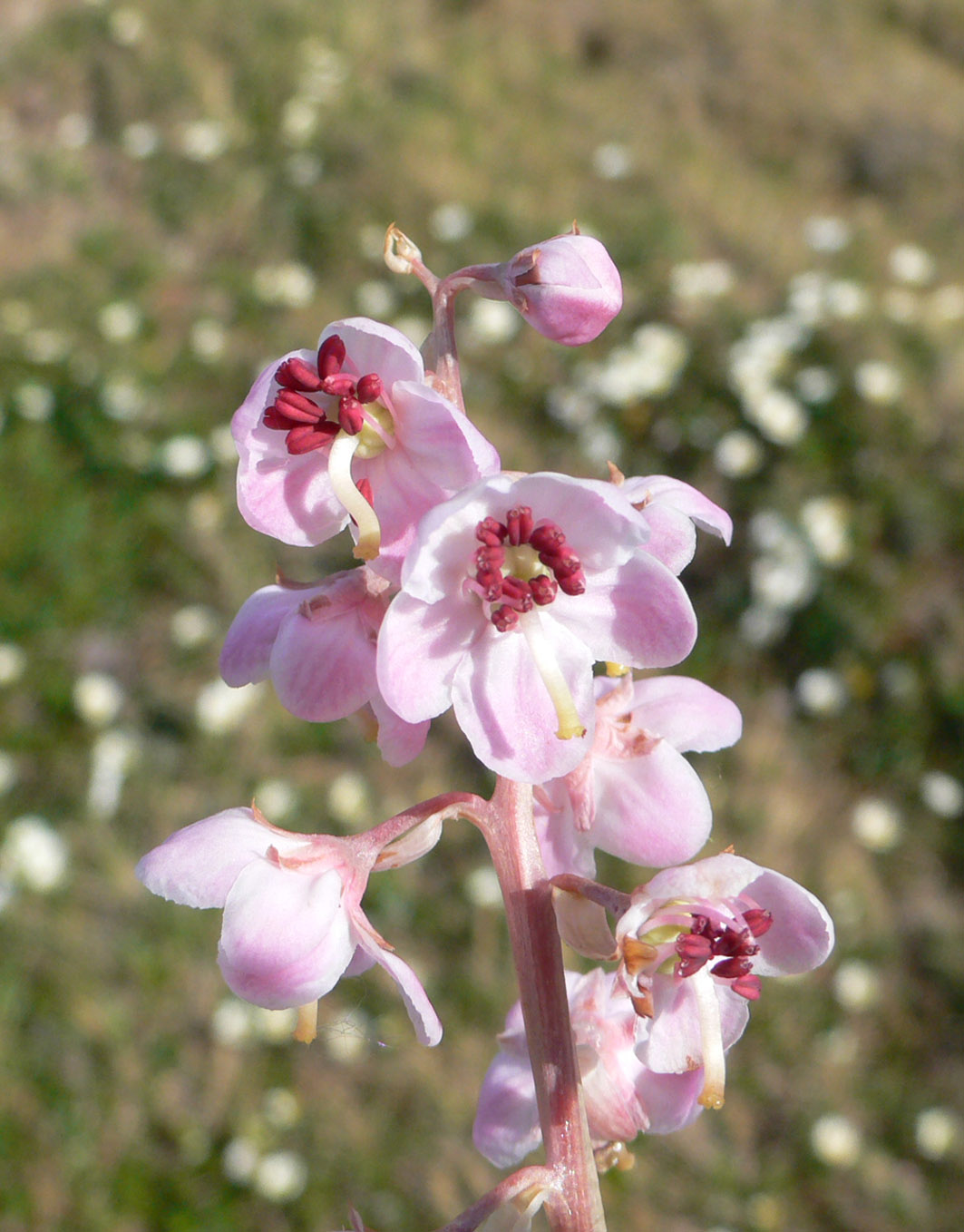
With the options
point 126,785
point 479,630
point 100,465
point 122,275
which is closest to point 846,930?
point 126,785

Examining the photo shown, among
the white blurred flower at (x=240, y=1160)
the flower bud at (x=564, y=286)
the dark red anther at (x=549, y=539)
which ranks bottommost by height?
the white blurred flower at (x=240, y=1160)

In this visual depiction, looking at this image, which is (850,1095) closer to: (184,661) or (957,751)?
(957,751)

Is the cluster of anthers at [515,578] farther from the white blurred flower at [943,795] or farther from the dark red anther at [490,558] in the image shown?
the white blurred flower at [943,795]

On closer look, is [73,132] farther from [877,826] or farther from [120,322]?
[877,826]

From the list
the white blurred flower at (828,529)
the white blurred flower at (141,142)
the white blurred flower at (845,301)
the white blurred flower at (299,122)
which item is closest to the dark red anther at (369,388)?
the white blurred flower at (828,529)

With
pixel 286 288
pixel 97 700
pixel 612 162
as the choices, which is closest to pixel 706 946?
pixel 97 700

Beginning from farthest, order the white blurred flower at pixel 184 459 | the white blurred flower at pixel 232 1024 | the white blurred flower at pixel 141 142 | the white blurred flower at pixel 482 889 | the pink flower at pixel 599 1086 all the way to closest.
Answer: the white blurred flower at pixel 141 142
the white blurred flower at pixel 184 459
the white blurred flower at pixel 482 889
the white blurred flower at pixel 232 1024
the pink flower at pixel 599 1086

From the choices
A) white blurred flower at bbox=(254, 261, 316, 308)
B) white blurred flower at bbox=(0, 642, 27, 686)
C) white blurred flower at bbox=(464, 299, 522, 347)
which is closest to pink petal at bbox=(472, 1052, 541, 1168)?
white blurred flower at bbox=(0, 642, 27, 686)

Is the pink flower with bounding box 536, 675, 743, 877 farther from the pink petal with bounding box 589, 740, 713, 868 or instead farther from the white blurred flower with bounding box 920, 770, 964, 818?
the white blurred flower with bounding box 920, 770, 964, 818
